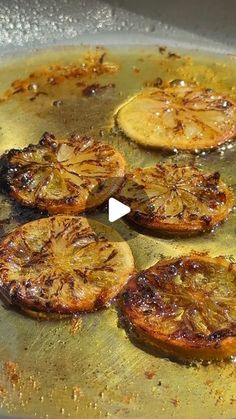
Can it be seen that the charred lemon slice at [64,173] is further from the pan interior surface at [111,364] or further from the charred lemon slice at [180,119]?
the charred lemon slice at [180,119]

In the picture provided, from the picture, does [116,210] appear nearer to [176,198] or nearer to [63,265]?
[176,198]

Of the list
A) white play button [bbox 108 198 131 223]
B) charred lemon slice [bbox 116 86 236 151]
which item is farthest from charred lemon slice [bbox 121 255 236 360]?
charred lemon slice [bbox 116 86 236 151]

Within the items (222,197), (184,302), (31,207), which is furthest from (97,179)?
(184,302)

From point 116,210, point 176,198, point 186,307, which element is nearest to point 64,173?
point 116,210

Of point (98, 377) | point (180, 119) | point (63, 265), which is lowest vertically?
point (98, 377)

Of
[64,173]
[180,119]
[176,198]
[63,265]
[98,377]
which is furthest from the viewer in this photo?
[180,119]

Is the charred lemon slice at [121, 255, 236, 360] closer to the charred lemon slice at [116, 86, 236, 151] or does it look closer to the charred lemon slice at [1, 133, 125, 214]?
the charred lemon slice at [1, 133, 125, 214]

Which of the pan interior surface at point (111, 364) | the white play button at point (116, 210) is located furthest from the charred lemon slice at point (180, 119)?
the white play button at point (116, 210)
